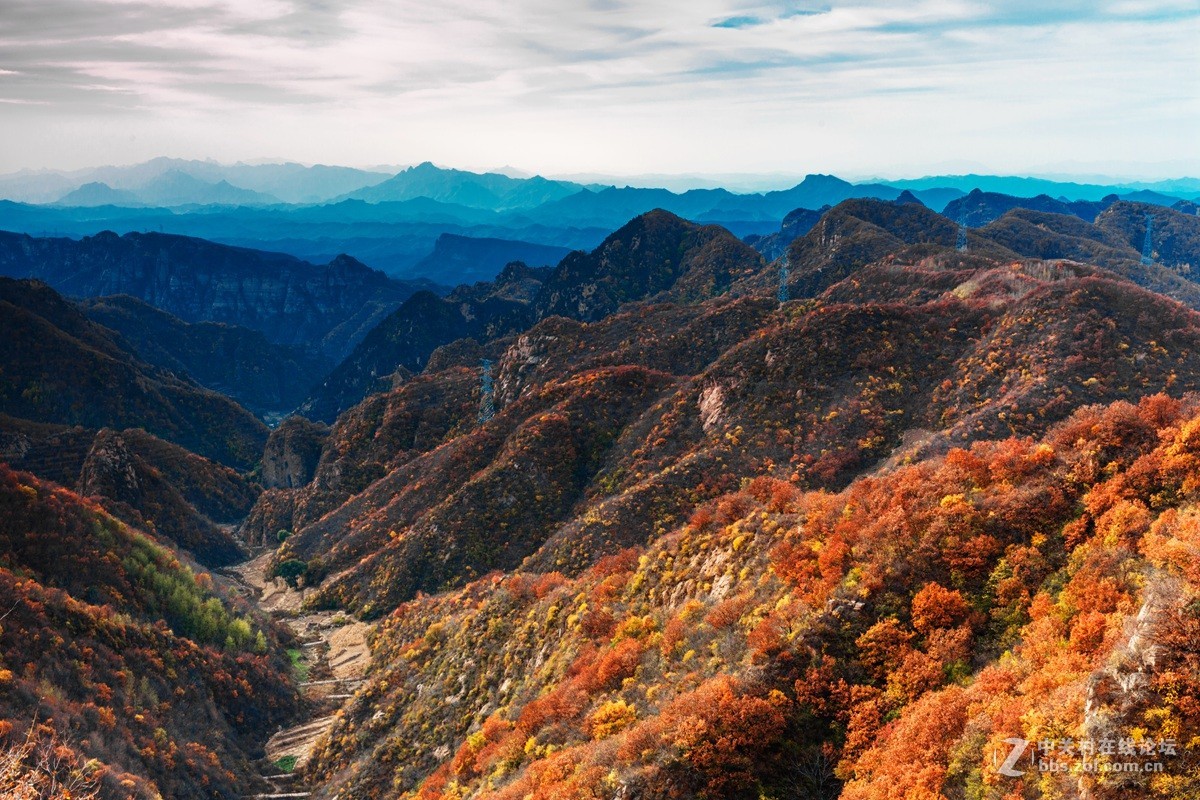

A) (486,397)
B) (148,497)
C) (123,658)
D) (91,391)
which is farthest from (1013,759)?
(91,391)

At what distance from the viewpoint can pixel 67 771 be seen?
26.3 m

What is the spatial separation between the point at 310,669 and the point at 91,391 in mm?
158811

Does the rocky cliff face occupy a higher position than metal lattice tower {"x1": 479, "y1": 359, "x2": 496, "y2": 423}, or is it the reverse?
→ metal lattice tower {"x1": 479, "y1": 359, "x2": 496, "y2": 423}

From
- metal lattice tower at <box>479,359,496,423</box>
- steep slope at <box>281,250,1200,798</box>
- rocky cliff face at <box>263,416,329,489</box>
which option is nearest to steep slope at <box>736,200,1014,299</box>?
metal lattice tower at <box>479,359,496,423</box>

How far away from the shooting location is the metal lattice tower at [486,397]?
359 feet

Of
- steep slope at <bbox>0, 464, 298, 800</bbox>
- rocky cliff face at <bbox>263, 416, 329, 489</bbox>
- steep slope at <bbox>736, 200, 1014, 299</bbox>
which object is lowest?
rocky cliff face at <bbox>263, 416, 329, 489</bbox>

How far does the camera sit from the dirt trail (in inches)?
1605

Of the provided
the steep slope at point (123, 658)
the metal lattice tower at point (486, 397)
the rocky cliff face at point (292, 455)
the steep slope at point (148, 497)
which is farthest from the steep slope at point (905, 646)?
the rocky cliff face at point (292, 455)

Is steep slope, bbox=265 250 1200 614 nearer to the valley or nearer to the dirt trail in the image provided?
the valley

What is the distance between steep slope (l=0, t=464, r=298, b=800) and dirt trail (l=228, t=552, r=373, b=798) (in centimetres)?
176

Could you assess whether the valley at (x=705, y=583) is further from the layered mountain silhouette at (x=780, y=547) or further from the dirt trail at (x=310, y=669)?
the dirt trail at (x=310, y=669)

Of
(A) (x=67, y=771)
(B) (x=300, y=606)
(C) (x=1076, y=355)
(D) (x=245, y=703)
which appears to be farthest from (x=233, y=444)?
(C) (x=1076, y=355)

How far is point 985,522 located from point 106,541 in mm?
57540

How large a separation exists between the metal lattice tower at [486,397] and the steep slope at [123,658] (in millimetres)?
54655
